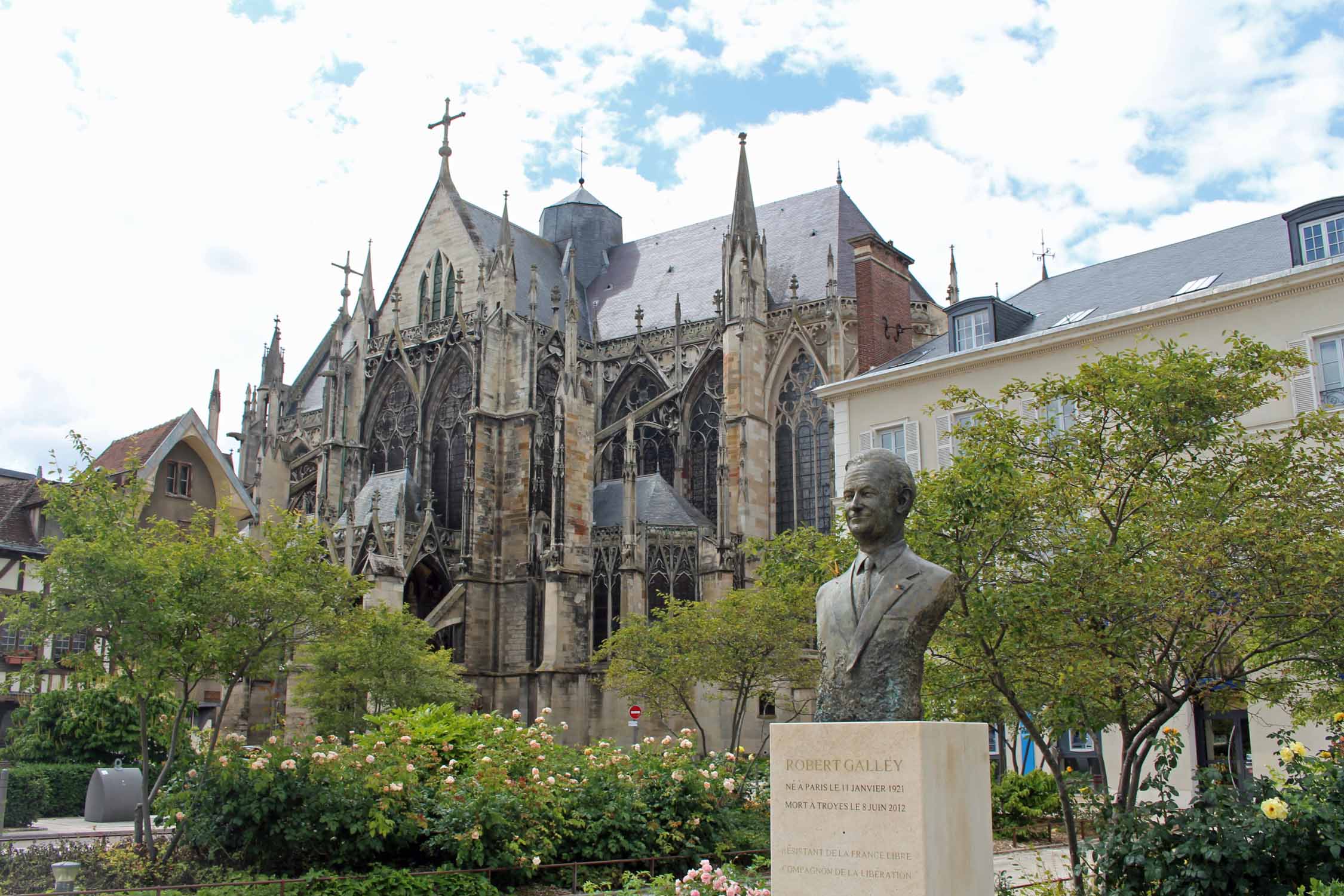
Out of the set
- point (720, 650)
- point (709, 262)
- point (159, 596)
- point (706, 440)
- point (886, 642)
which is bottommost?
point (886, 642)

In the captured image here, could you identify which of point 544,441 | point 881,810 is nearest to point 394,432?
point 544,441

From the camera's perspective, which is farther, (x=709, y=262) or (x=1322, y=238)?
(x=709, y=262)

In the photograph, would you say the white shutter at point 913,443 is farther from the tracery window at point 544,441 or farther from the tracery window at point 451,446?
the tracery window at point 451,446

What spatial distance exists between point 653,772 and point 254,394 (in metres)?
40.5

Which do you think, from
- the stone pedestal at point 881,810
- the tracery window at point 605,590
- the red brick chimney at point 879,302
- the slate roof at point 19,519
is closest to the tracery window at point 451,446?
the tracery window at point 605,590

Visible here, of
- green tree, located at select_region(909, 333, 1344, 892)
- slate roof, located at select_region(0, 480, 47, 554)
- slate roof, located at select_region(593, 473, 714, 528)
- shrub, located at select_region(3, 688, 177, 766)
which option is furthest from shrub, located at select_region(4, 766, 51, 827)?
slate roof, located at select_region(593, 473, 714, 528)

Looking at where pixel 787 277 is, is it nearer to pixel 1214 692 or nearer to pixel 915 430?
pixel 915 430

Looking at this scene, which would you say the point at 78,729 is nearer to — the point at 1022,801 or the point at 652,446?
the point at 1022,801

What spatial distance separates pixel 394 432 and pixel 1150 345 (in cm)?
2874

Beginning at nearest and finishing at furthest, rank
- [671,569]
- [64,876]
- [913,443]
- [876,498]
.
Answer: [876,498], [64,876], [913,443], [671,569]

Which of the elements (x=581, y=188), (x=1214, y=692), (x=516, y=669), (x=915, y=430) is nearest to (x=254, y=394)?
(x=581, y=188)

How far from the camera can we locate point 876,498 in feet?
Result: 27.6

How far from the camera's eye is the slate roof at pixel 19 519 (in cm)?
2973

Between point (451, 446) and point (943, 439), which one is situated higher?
point (451, 446)
